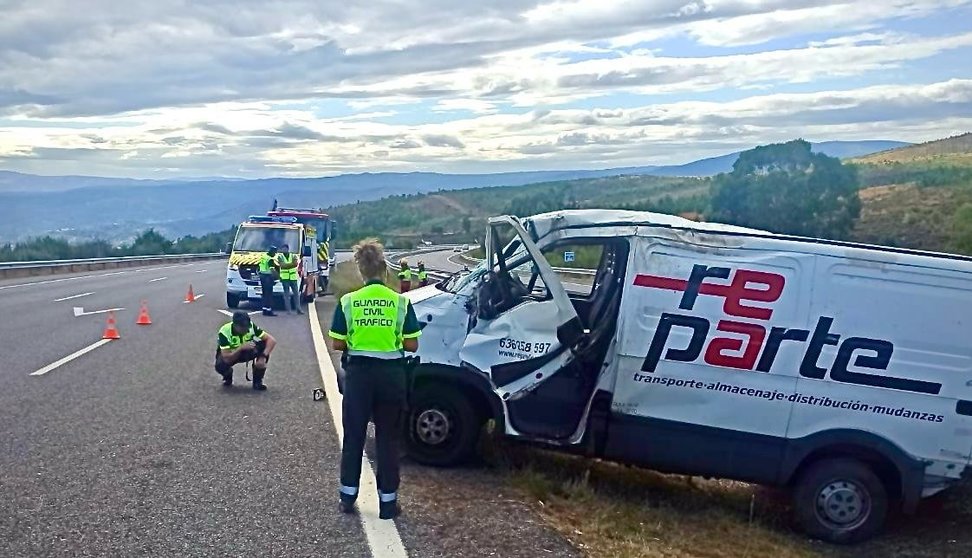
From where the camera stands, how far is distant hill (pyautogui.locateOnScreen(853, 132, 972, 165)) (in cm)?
7948

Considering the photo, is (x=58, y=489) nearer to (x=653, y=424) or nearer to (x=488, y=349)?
(x=488, y=349)

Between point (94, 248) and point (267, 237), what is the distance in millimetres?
39448

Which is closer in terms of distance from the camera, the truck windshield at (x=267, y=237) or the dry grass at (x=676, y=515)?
the dry grass at (x=676, y=515)

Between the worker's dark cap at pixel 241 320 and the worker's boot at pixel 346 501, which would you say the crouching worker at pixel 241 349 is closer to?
the worker's dark cap at pixel 241 320

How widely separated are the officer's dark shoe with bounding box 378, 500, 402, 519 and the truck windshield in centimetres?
1841

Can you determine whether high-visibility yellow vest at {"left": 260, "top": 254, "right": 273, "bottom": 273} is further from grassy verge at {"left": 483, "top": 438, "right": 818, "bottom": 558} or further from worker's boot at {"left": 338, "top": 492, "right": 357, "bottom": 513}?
worker's boot at {"left": 338, "top": 492, "right": 357, "bottom": 513}

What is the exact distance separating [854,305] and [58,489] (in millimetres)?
5413

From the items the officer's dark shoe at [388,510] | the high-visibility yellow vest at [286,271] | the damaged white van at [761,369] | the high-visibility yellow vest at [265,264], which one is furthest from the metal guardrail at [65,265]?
the officer's dark shoe at [388,510]

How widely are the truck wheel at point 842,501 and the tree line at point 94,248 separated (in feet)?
109

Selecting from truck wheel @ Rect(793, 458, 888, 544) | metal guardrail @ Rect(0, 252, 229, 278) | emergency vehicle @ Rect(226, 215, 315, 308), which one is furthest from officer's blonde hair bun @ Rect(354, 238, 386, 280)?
metal guardrail @ Rect(0, 252, 229, 278)

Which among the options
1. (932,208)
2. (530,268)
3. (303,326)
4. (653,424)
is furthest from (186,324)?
(932,208)

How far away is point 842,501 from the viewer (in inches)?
280

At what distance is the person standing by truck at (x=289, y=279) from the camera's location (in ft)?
69.6

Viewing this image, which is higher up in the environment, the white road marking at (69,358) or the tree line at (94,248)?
the tree line at (94,248)
